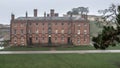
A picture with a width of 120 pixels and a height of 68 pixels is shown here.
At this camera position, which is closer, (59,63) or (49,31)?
(59,63)

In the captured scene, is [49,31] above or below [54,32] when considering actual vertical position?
above

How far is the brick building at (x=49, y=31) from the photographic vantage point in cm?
6900

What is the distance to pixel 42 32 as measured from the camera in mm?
69438

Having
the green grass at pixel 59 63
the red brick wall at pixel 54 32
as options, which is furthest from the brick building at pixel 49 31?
the green grass at pixel 59 63

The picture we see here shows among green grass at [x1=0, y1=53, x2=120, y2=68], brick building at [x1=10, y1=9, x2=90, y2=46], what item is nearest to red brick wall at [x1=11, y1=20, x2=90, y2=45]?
brick building at [x1=10, y1=9, x2=90, y2=46]

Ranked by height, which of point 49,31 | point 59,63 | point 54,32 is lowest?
point 59,63

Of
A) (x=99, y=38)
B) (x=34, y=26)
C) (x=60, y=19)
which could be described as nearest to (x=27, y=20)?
(x=34, y=26)

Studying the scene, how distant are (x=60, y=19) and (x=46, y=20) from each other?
3.15m

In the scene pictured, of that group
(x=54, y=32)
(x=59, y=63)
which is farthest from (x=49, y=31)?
(x=59, y=63)

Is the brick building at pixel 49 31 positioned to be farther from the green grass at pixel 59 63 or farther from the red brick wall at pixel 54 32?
the green grass at pixel 59 63

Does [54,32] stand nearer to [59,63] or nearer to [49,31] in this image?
[49,31]

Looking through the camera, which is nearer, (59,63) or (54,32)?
(59,63)

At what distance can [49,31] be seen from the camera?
6944cm

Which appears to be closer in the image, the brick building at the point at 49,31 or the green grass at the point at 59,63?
the green grass at the point at 59,63
